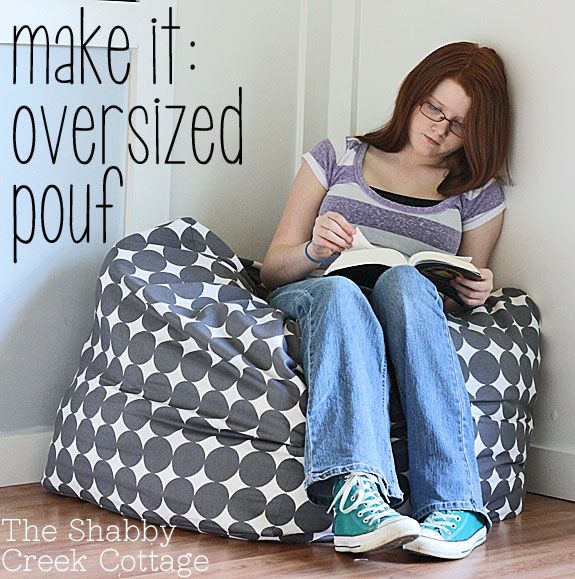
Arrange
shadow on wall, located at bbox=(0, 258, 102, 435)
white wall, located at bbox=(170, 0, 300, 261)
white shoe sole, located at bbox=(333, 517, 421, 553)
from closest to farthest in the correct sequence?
white shoe sole, located at bbox=(333, 517, 421, 553), shadow on wall, located at bbox=(0, 258, 102, 435), white wall, located at bbox=(170, 0, 300, 261)

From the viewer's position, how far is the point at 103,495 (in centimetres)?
196

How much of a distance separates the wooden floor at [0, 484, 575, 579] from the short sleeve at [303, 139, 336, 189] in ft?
2.69

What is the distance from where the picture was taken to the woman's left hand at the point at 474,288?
6.83ft

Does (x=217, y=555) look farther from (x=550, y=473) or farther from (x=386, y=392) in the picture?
(x=550, y=473)

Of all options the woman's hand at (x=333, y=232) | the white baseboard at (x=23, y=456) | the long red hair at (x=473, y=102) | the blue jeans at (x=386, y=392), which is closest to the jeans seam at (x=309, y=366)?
the blue jeans at (x=386, y=392)

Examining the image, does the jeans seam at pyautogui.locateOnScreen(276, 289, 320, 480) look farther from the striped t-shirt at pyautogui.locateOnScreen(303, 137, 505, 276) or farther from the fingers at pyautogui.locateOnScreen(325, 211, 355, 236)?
the striped t-shirt at pyautogui.locateOnScreen(303, 137, 505, 276)

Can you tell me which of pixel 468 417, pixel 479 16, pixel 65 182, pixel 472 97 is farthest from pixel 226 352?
pixel 479 16

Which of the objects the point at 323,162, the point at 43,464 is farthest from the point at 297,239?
the point at 43,464

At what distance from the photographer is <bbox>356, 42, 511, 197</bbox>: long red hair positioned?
2221 millimetres

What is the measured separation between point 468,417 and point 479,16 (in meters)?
0.98

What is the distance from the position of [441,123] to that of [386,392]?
677 millimetres

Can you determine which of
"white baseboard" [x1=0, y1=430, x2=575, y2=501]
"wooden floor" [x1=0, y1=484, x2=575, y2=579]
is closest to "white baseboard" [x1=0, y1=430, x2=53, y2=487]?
"white baseboard" [x1=0, y1=430, x2=575, y2=501]

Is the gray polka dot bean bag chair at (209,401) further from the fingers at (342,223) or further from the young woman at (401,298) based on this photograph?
the fingers at (342,223)

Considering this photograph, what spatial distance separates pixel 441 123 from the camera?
223cm
